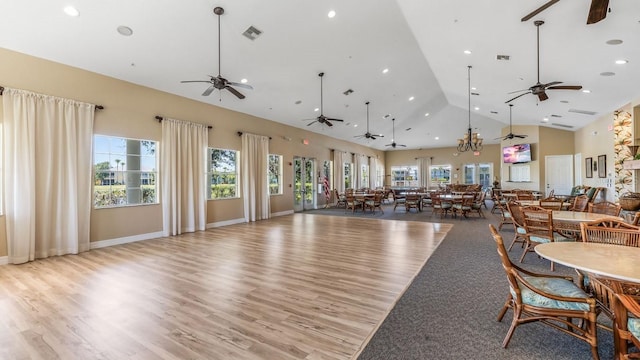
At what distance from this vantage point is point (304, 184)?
11.9 metres

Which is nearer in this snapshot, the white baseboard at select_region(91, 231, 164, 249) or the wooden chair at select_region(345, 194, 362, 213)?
the white baseboard at select_region(91, 231, 164, 249)

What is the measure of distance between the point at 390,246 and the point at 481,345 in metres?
3.25

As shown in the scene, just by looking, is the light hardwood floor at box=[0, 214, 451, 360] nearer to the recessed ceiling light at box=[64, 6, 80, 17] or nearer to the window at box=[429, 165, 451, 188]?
the recessed ceiling light at box=[64, 6, 80, 17]

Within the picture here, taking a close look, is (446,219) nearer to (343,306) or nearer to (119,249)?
(343,306)

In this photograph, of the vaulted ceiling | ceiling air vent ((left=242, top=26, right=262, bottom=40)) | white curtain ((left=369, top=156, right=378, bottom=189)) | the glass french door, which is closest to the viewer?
the vaulted ceiling

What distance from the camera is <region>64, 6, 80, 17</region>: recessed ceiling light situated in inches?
161

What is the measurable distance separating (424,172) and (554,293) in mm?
17018

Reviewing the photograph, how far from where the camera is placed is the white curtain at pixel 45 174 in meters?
4.58

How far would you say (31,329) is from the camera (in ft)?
8.39

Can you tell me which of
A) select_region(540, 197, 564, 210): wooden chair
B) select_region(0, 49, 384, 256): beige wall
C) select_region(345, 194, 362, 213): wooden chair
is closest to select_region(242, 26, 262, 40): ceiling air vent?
select_region(0, 49, 384, 256): beige wall

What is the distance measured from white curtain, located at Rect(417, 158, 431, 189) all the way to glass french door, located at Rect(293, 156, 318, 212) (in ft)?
29.2

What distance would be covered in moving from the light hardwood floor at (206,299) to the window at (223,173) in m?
2.59

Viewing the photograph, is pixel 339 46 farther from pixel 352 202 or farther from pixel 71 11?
pixel 352 202

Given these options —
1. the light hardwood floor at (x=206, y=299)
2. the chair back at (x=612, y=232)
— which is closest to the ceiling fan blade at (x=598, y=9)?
the chair back at (x=612, y=232)
